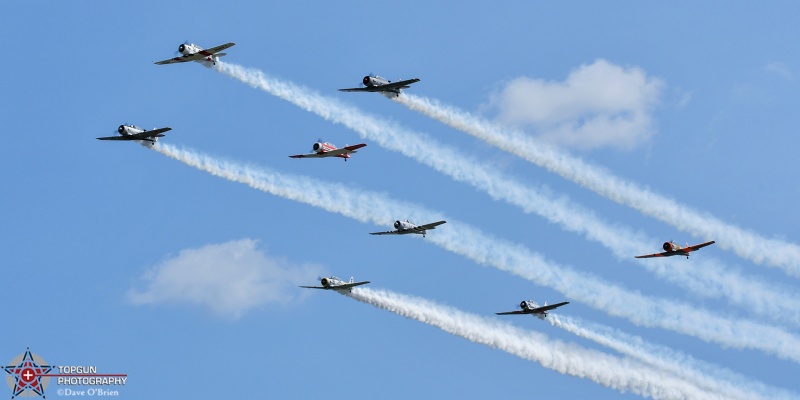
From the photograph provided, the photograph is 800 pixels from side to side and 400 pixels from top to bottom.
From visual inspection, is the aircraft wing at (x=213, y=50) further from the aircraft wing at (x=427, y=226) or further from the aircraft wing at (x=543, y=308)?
the aircraft wing at (x=543, y=308)

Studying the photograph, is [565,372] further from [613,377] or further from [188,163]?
[188,163]

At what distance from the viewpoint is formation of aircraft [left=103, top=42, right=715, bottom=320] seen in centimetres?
8088

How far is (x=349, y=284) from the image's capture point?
84.8m

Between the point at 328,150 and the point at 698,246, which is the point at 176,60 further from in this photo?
the point at 698,246

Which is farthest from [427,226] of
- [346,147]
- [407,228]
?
[346,147]

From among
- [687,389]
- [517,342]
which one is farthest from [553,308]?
[687,389]

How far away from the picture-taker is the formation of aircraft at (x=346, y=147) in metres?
80.9

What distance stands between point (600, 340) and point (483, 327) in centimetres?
894

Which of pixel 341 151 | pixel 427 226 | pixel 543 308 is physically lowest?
pixel 543 308

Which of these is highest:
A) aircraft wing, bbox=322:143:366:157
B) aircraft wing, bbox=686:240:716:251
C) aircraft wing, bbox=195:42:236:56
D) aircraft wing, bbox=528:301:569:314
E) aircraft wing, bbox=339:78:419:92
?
aircraft wing, bbox=195:42:236:56

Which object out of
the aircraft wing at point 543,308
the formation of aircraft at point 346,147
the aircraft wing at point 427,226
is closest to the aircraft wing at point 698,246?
the formation of aircraft at point 346,147

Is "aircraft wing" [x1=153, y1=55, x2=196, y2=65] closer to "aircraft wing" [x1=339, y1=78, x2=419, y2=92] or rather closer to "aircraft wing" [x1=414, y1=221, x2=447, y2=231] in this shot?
"aircraft wing" [x1=339, y1=78, x2=419, y2=92]

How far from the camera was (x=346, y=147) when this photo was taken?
3418 inches

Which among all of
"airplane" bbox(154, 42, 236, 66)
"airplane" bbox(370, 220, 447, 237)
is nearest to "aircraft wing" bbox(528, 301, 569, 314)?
"airplane" bbox(370, 220, 447, 237)
